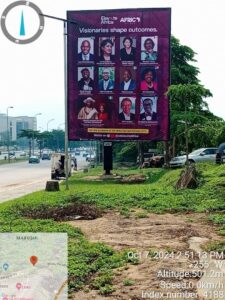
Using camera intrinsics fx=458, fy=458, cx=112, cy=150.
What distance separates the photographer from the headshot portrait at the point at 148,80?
2639 cm

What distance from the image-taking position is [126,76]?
2641 cm

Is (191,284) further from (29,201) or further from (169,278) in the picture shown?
(29,201)

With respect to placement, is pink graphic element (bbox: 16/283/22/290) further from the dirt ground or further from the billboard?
the billboard

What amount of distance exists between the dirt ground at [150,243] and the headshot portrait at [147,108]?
14597mm

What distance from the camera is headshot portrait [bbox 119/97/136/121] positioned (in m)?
26.4

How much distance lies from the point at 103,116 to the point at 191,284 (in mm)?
20488

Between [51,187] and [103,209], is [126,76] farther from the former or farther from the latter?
[103,209]

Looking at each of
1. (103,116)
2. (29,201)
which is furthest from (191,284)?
(103,116)

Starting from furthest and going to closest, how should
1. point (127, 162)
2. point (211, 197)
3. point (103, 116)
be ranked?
point (127, 162)
point (103, 116)
point (211, 197)

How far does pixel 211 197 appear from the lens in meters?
13.8
